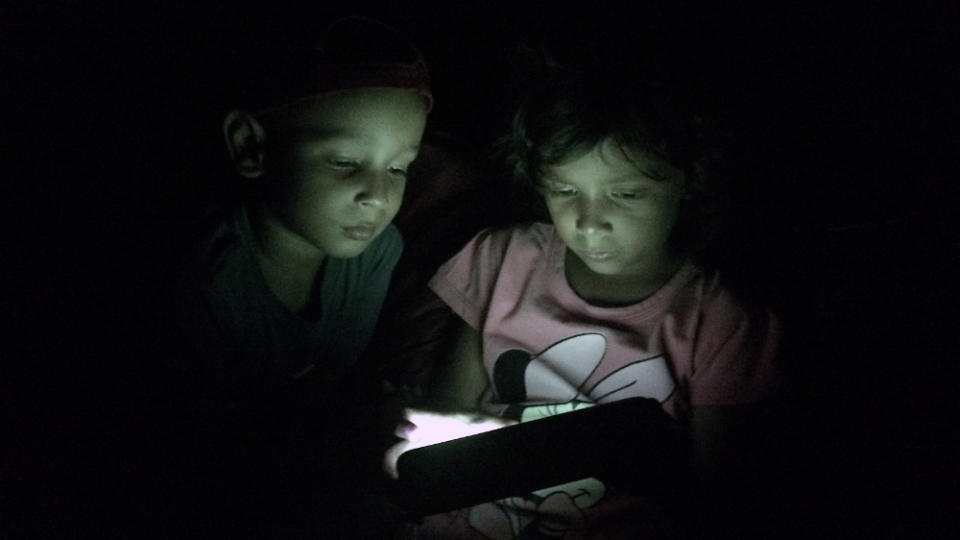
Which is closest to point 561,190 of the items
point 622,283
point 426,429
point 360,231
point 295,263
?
point 622,283

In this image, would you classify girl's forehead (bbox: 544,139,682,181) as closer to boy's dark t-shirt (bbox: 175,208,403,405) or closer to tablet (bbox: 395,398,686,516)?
tablet (bbox: 395,398,686,516)

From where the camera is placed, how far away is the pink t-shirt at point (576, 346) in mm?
1209

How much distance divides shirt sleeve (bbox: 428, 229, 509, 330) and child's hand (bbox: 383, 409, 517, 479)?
9.9 inches

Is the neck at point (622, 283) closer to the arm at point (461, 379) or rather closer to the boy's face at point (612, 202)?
the boy's face at point (612, 202)

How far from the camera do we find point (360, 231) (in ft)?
4.09

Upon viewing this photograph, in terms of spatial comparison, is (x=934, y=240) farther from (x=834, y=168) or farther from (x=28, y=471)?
(x=28, y=471)

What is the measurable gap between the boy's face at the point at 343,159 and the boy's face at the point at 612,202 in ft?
0.89

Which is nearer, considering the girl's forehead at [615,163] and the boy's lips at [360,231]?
the girl's forehead at [615,163]

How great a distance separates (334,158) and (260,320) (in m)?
0.39

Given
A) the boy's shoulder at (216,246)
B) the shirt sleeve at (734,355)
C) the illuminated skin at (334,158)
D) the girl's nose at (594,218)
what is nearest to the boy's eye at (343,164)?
the illuminated skin at (334,158)

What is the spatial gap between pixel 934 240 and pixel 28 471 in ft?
5.94

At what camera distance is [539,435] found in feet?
3.33

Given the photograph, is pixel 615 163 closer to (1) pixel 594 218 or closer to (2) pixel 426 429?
(1) pixel 594 218

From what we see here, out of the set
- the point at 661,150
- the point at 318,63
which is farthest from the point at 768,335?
the point at 318,63
